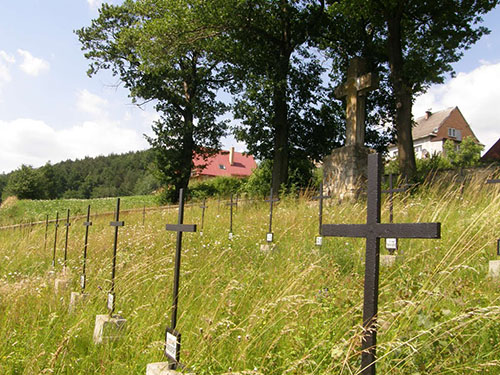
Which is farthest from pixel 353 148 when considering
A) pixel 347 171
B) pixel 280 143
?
pixel 280 143

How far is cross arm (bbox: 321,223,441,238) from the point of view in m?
1.66

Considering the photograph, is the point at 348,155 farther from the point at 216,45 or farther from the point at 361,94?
the point at 216,45

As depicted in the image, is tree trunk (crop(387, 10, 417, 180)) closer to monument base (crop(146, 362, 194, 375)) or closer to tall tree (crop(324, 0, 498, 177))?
tall tree (crop(324, 0, 498, 177))

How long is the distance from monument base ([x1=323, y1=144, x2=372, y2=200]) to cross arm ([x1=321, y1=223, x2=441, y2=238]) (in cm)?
889

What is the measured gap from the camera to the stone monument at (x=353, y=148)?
11.3m

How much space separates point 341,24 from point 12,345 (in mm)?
16047

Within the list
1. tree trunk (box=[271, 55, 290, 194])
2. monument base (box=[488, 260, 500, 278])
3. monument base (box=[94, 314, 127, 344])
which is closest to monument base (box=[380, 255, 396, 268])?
monument base (box=[488, 260, 500, 278])

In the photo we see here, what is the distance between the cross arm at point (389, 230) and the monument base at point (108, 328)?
88.2 inches

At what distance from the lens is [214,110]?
21672 millimetres

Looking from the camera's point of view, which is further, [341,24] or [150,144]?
[150,144]

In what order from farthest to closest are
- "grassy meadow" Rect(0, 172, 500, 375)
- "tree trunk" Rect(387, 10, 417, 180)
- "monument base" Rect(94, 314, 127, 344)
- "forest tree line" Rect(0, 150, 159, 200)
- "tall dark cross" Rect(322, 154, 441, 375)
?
"forest tree line" Rect(0, 150, 159, 200) → "tree trunk" Rect(387, 10, 417, 180) → "monument base" Rect(94, 314, 127, 344) → "grassy meadow" Rect(0, 172, 500, 375) → "tall dark cross" Rect(322, 154, 441, 375)

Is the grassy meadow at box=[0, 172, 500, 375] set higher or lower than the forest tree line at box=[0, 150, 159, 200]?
lower

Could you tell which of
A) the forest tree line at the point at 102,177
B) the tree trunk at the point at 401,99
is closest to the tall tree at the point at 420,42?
the tree trunk at the point at 401,99

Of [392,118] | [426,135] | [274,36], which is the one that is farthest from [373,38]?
[426,135]
